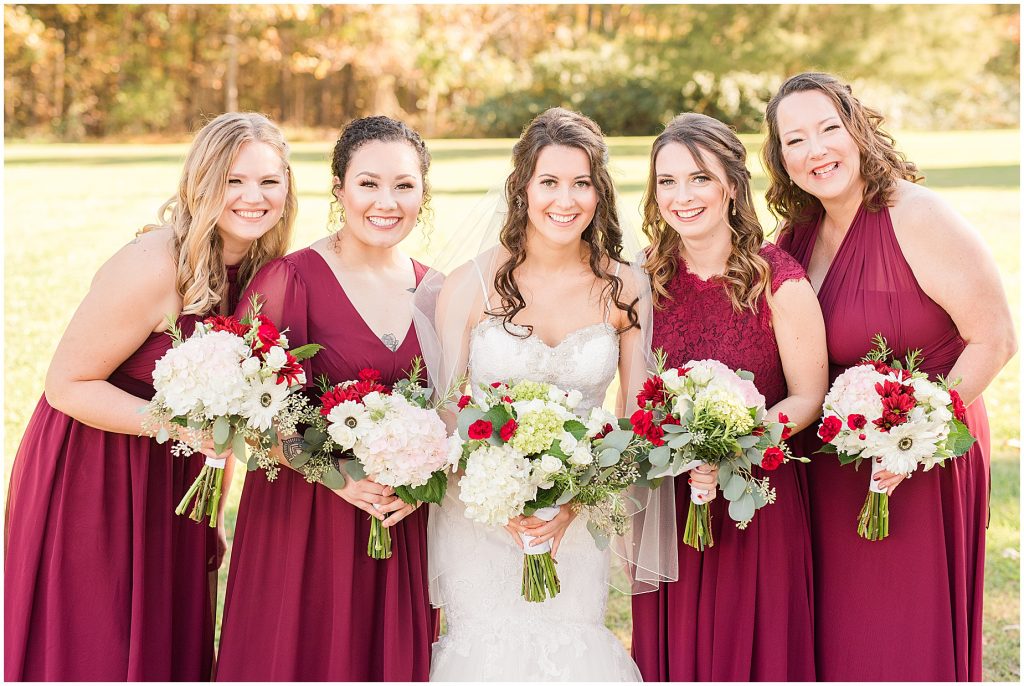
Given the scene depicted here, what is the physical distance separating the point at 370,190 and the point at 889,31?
103 feet

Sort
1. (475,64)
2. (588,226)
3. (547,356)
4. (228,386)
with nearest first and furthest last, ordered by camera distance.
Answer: (228,386)
(547,356)
(588,226)
(475,64)

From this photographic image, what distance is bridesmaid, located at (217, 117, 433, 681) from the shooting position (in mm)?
4090

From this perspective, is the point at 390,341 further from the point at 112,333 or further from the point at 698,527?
the point at 698,527

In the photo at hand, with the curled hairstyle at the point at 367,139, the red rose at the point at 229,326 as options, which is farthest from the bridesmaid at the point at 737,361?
the red rose at the point at 229,326

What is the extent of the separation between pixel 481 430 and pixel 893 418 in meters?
1.56

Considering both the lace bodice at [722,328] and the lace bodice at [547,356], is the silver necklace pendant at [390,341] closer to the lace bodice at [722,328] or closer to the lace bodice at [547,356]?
the lace bodice at [547,356]

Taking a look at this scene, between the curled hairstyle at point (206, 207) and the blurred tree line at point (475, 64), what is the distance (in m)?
25.4

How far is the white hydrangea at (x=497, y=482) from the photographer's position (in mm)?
3627

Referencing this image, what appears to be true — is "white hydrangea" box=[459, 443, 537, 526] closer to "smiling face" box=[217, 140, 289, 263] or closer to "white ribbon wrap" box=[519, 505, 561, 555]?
"white ribbon wrap" box=[519, 505, 561, 555]

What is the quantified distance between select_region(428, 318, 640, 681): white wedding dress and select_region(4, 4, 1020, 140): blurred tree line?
25.2 meters

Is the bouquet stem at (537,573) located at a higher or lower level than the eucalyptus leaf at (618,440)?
lower

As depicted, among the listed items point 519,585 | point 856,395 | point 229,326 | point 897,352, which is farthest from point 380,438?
point 897,352

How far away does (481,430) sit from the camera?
143 inches

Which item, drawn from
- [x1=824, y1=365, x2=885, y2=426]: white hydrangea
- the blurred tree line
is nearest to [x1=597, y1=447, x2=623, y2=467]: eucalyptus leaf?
[x1=824, y1=365, x2=885, y2=426]: white hydrangea
